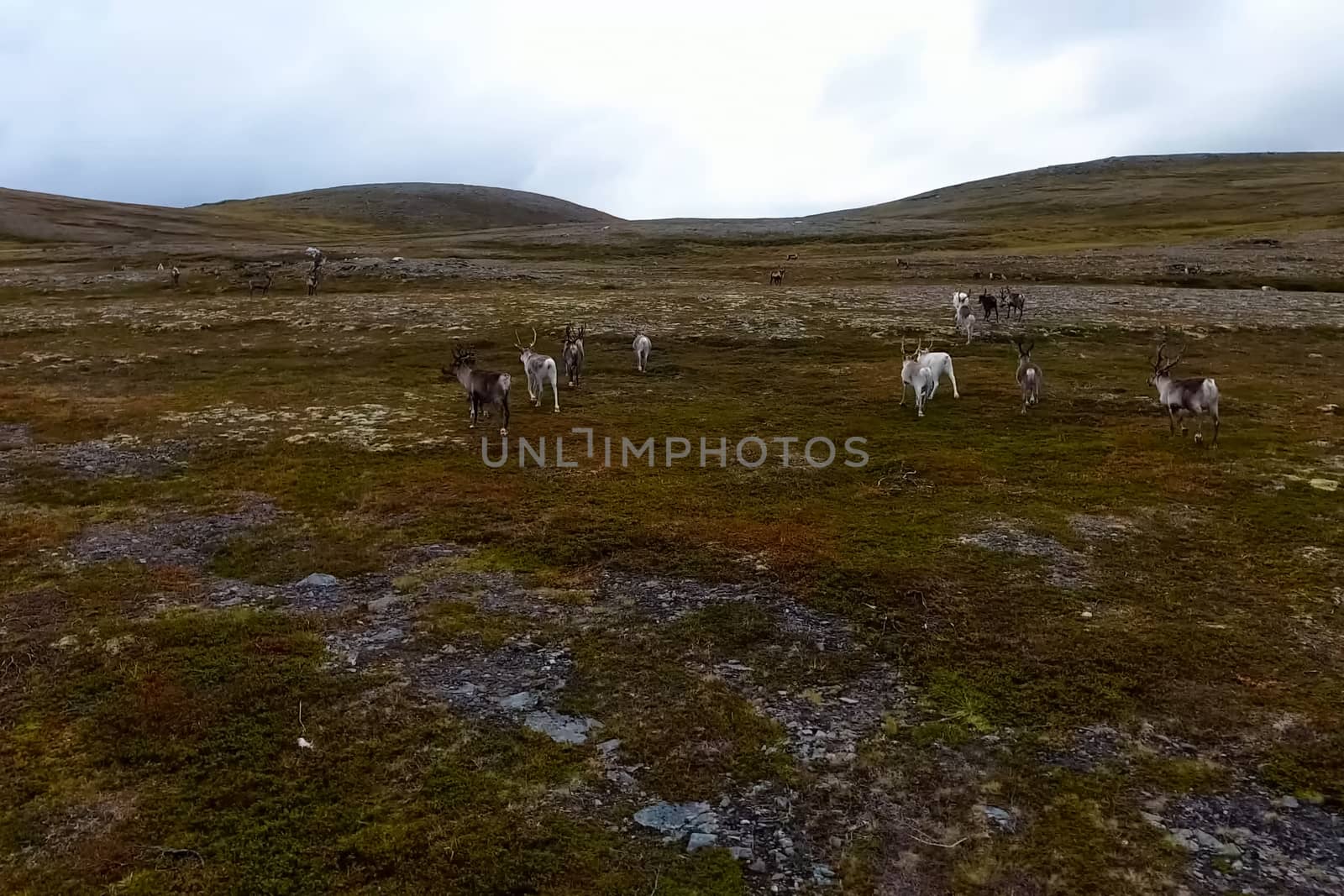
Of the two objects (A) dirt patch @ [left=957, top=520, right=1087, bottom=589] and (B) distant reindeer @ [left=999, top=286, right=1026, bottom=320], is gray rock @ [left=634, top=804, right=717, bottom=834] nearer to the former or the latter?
(A) dirt patch @ [left=957, top=520, right=1087, bottom=589]

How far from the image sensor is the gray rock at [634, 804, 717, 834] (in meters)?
7.96

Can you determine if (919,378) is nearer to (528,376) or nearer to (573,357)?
(573,357)

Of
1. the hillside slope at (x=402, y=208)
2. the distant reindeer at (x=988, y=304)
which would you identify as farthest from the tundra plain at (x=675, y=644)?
the hillside slope at (x=402, y=208)

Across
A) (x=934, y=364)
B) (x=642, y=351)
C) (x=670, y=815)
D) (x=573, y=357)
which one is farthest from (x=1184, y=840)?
(x=642, y=351)

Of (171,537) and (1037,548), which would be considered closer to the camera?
(1037,548)

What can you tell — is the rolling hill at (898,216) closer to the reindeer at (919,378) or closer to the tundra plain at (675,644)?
the reindeer at (919,378)

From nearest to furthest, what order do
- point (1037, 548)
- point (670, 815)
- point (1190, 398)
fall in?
point (670, 815) < point (1037, 548) < point (1190, 398)

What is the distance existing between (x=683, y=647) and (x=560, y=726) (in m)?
2.40

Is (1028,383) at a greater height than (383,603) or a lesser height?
greater

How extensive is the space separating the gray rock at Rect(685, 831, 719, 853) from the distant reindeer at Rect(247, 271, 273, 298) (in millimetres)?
58232

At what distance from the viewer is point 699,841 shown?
25.4 ft

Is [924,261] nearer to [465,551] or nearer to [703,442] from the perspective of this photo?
[703,442]

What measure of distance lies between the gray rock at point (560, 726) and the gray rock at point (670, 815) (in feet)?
4.74

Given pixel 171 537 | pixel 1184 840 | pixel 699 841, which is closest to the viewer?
pixel 1184 840
